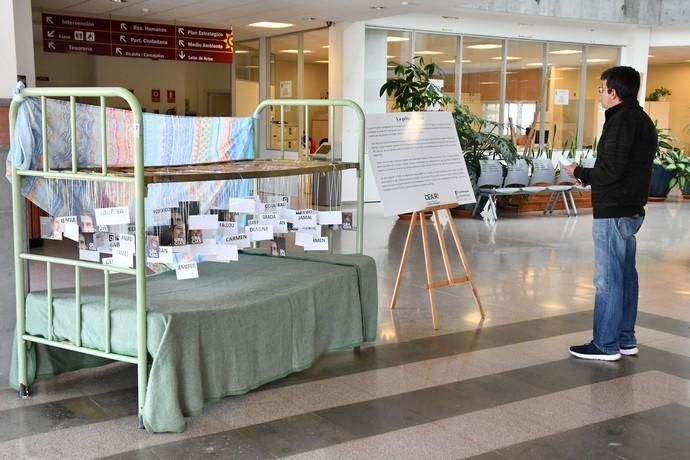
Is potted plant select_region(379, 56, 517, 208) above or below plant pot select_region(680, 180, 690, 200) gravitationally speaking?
above

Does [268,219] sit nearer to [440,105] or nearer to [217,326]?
[217,326]

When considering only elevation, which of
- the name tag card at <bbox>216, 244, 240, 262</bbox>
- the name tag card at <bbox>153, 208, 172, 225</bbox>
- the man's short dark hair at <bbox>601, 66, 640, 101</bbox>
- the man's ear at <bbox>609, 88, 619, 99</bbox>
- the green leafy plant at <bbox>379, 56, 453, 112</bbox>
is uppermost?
the green leafy plant at <bbox>379, 56, 453, 112</bbox>

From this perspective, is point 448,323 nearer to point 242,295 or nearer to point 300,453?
point 242,295

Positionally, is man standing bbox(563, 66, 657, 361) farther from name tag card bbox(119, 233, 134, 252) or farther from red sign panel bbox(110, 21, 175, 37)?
red sign panel bbox(110, 21, 175, 37)

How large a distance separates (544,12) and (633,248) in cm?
1020

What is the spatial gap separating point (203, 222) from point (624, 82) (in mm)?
2424

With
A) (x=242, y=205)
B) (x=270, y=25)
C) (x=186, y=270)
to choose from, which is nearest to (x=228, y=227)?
(x=242, y=205)

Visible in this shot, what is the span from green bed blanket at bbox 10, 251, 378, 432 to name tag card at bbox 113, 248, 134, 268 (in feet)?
0.74

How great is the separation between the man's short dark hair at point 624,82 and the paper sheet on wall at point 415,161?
1.27 metres

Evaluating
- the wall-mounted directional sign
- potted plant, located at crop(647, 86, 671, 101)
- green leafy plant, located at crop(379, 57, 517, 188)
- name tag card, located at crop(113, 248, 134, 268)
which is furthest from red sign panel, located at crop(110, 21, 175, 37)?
potted plant, located at crop(647, 86, 671, 101)

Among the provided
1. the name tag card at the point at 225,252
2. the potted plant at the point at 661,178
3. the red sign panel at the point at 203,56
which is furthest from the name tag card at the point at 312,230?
the potted plant at the point at 661,178

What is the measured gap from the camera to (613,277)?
4.27 metres

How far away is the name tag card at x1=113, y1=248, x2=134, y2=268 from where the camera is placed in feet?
10.7

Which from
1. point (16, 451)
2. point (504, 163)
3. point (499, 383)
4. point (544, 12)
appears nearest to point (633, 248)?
point (499, 383)
